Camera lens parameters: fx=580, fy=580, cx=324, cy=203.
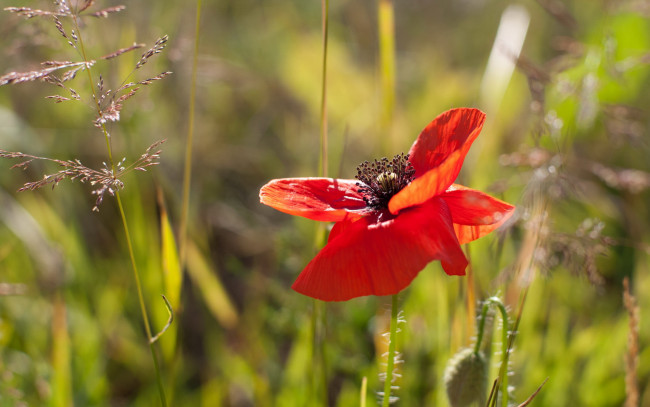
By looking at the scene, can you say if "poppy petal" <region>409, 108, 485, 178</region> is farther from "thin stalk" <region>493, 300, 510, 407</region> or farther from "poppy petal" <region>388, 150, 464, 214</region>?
"thin stalk" <region>493, 300, 510, 407</region>

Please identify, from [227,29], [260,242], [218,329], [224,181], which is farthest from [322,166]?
[227,29]

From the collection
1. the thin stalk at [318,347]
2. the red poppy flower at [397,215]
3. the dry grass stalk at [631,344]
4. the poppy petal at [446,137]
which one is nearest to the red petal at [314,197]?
the red poppy flower at [397,215]

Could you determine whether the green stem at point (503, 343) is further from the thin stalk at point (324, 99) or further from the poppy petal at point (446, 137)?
the thin stalk at point (324, 99)

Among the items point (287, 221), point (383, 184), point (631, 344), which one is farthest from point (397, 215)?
point (287, 221)

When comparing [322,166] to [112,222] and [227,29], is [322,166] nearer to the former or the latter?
[112,222]

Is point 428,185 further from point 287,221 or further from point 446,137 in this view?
point 287,221

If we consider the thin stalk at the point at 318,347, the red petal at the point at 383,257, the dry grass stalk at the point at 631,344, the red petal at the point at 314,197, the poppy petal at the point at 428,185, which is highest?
the poppy petal at the point at 428,185

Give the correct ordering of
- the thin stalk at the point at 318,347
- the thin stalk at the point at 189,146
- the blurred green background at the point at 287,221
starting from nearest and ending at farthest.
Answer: the thin stalk at the point at 189,146, the thin stalk at the point at 318,347, the blurred green background at the point at 287,221
